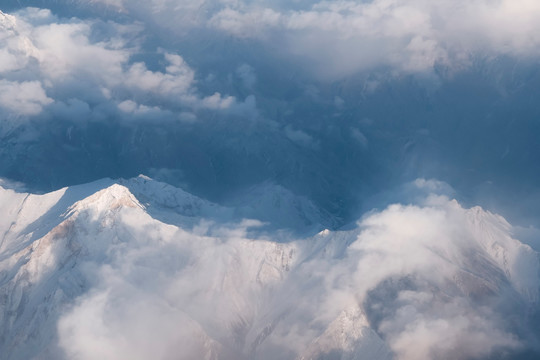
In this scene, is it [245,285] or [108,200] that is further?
[108,200]

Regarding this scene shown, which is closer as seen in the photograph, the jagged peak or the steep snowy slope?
the steep snowy slope

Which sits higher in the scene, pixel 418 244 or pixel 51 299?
pixel 418 244

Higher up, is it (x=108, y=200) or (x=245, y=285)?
(x=245, y=285)

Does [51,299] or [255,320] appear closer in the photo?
[51,299]

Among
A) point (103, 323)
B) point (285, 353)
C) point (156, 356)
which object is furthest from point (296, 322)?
point (103, 323)

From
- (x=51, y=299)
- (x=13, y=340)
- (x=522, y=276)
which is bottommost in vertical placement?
(x=13, y=340)

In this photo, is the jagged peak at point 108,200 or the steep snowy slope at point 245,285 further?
the jagged peak at point 108,200

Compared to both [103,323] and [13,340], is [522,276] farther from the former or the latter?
[13,340]

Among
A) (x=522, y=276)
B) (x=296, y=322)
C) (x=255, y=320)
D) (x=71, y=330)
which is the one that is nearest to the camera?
(x=71, y=330)
